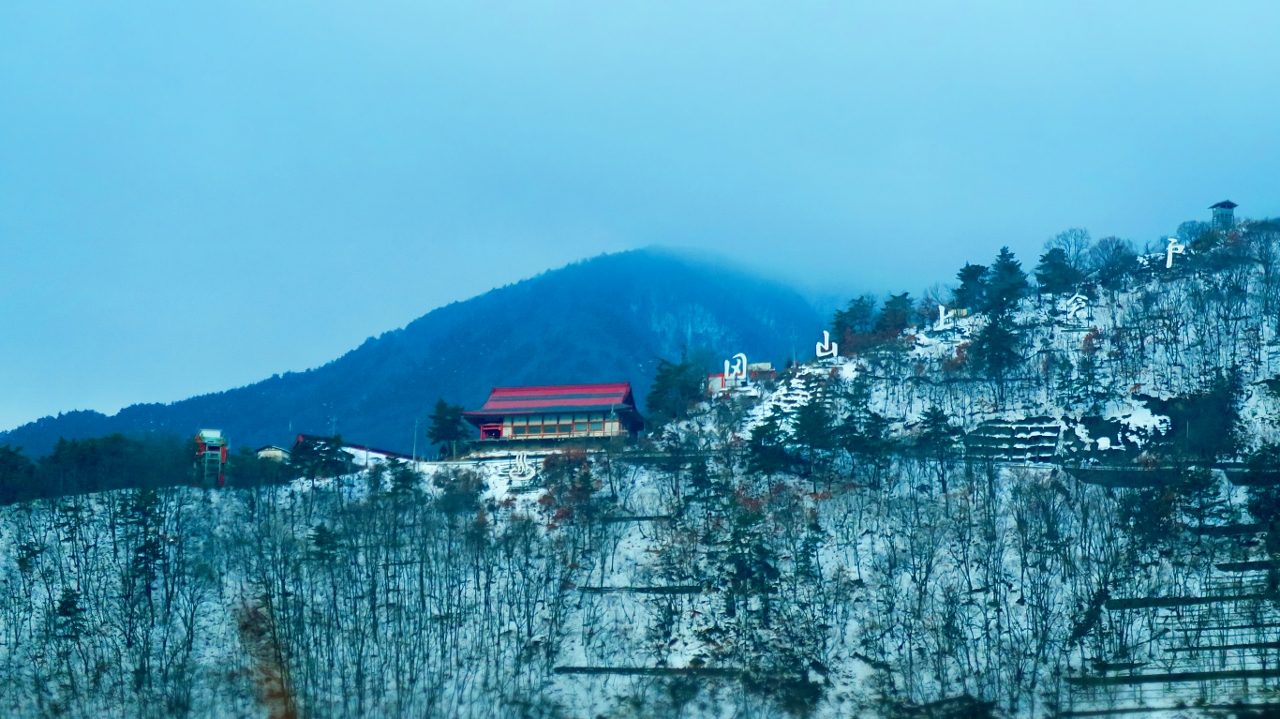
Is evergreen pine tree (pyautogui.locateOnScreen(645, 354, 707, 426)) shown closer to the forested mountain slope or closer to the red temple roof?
the red temple roof

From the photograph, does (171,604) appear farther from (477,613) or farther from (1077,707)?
(1077,707)

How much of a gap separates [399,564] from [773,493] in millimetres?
14134

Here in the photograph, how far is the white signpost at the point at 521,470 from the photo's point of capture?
174ft

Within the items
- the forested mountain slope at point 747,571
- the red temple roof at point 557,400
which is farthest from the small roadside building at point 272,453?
the red temple roof at point 557,400

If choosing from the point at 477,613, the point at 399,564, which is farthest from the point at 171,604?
the point at 477,613

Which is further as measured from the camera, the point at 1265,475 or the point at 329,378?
the point at 329,378

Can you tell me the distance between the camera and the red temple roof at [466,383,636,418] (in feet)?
→ 203

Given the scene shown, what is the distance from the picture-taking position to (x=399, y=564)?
44.7 meters

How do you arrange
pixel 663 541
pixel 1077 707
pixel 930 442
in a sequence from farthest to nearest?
pixel 930 442, pixel 663 541, pixel 1077 707

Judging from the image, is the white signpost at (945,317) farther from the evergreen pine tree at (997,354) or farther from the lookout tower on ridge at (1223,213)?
the lookout tower on ridge at (1223,213)

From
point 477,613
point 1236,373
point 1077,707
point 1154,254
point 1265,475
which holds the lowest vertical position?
point 1077,707

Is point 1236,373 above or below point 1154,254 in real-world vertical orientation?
below

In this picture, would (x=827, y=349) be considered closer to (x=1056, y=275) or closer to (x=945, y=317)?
(x=945, y=317)

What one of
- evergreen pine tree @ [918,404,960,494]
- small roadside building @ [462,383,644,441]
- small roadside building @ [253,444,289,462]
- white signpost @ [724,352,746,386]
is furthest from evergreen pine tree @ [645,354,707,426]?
small roadside building @ [253,444,289,462]
